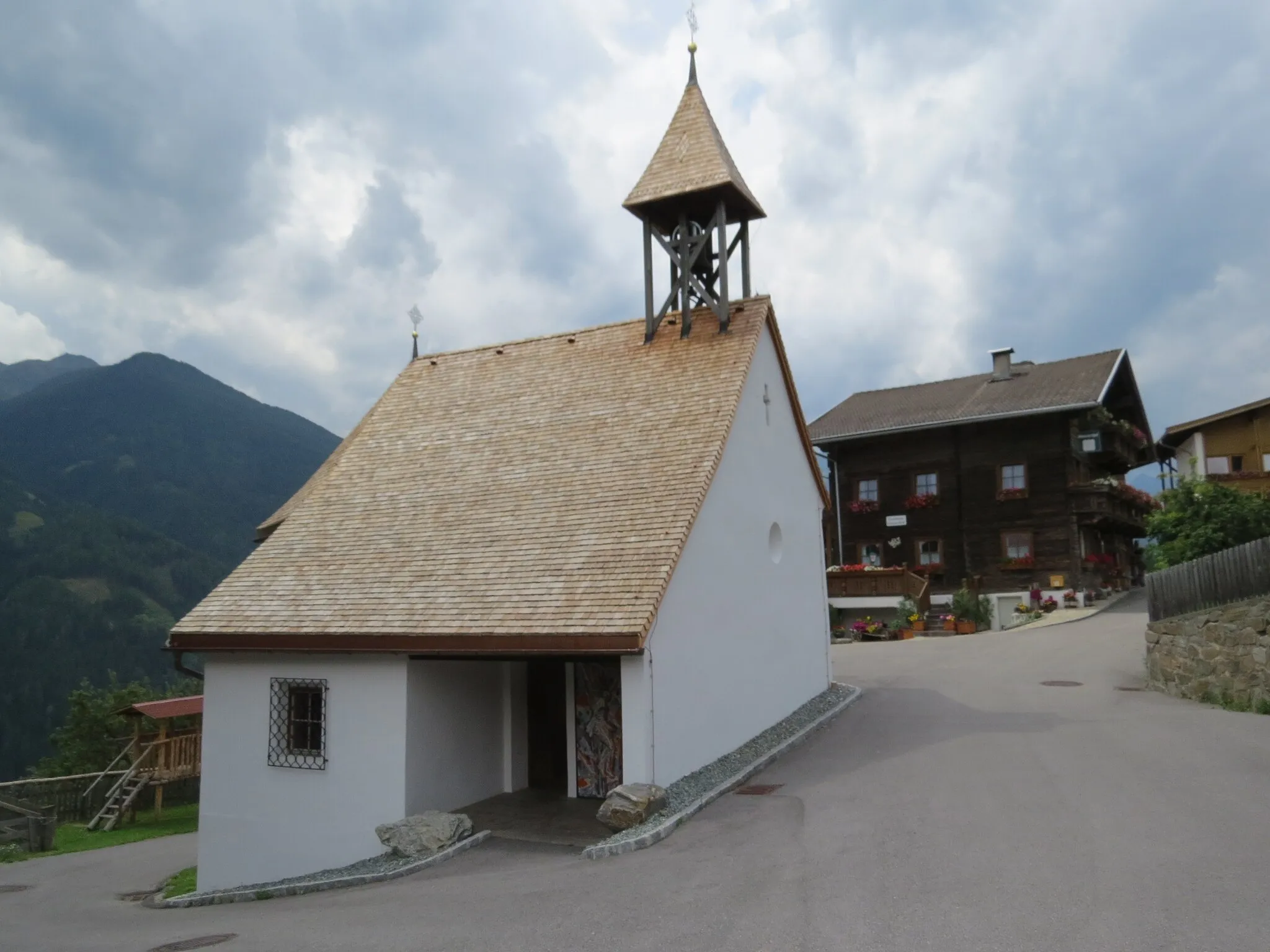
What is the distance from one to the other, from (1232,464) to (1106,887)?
33.0m

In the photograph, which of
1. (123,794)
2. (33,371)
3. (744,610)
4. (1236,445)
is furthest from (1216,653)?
(33,371)

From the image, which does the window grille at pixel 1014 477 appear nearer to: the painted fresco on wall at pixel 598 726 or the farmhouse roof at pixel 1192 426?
the farmhouse roof at pixel 1192 426

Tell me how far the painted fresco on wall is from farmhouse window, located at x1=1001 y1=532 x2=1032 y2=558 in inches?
925

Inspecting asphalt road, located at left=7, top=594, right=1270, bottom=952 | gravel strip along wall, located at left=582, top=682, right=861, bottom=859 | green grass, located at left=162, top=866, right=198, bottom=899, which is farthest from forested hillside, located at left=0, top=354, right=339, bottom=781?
asphalt road, located at left=7, top=594, right=1270, bottom=952

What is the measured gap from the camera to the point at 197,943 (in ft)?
26.0

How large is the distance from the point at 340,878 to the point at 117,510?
113m

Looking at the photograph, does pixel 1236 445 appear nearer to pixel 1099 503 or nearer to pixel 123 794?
pixel 1099 503

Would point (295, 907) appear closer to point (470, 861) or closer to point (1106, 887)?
point (470, 861)

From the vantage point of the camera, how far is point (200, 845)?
13.0 meters

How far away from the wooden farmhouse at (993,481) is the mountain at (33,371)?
160 meters

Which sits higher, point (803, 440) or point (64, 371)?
point (64, 371)

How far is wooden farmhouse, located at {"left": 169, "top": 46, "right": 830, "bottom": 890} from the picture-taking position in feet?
36.5

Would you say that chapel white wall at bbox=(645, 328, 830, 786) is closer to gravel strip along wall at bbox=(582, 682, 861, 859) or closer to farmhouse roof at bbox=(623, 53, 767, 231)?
gravel strip along wall at bbox=(582, 682, 861, 859)

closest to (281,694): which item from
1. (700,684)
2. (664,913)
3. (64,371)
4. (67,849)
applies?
(700,684)
